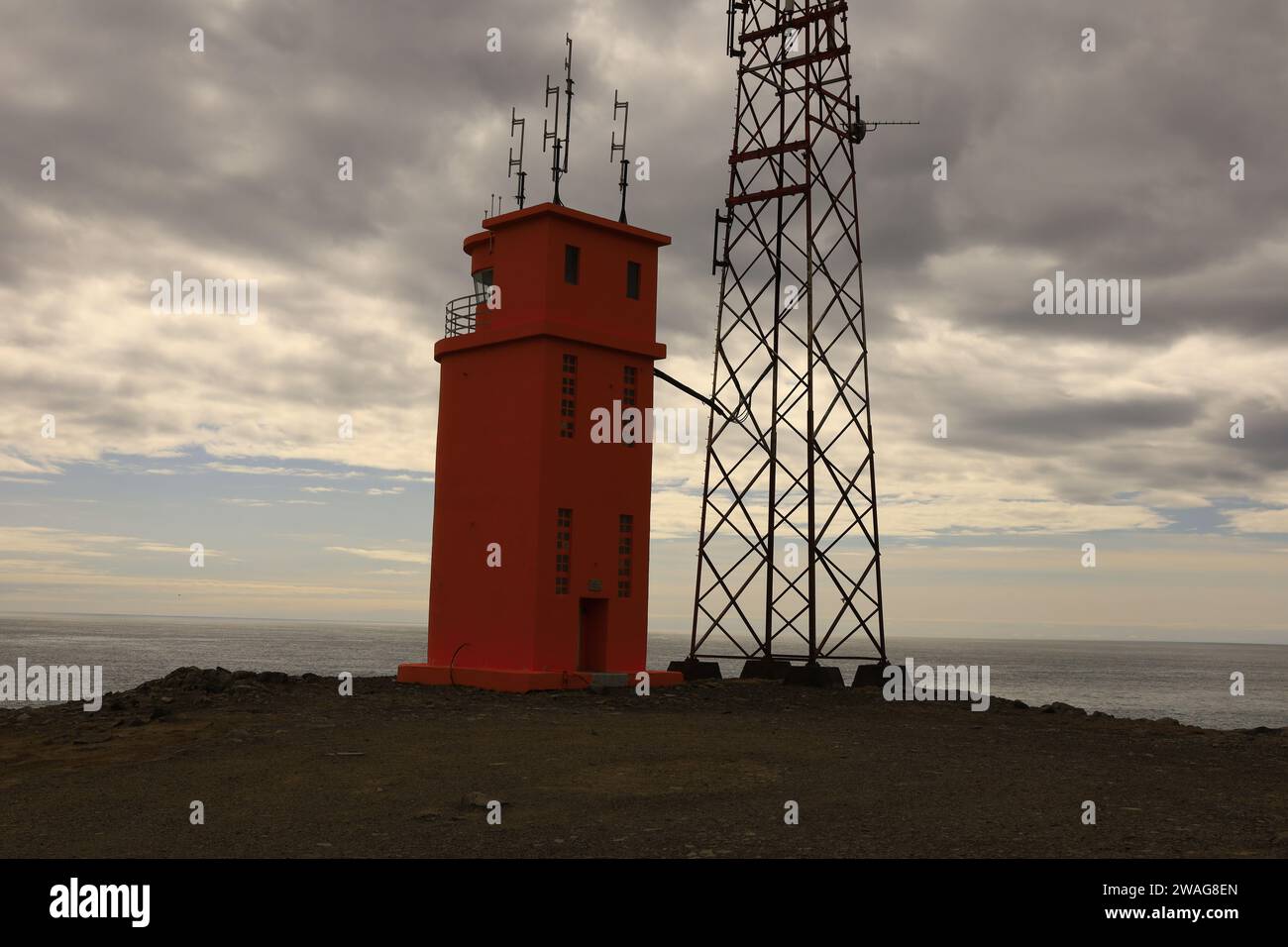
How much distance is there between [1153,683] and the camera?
356 ft

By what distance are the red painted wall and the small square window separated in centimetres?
14

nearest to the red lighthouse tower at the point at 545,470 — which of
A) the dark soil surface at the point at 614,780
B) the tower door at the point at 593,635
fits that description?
the tower door at the point at 593,635

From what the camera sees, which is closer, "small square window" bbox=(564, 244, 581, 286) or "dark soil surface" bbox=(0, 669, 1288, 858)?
"dark soil surface" bbox=(0, 669, 1288, 858)

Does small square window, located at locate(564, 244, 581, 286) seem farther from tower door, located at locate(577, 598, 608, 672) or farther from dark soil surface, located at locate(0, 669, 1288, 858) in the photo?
dark soil surface, located at locate(0, 669, 1288, 858)

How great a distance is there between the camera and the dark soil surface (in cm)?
1280

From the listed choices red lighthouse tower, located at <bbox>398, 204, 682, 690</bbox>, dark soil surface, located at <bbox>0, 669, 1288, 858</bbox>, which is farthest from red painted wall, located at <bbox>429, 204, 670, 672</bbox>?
dark soil surface, located at <bbox>0, 669, 1288, 858</bbox>

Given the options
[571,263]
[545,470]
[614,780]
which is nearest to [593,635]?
[545,470]

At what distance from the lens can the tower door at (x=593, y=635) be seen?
28.5m

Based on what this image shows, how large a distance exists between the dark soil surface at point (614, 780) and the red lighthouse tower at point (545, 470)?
8.48ft

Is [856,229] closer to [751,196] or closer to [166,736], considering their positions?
[751,196]

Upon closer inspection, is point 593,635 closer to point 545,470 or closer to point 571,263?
point 545,470

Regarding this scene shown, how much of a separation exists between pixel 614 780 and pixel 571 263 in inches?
640

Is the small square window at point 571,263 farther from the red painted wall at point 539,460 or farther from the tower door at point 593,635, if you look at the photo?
the tower door at point 593,635
